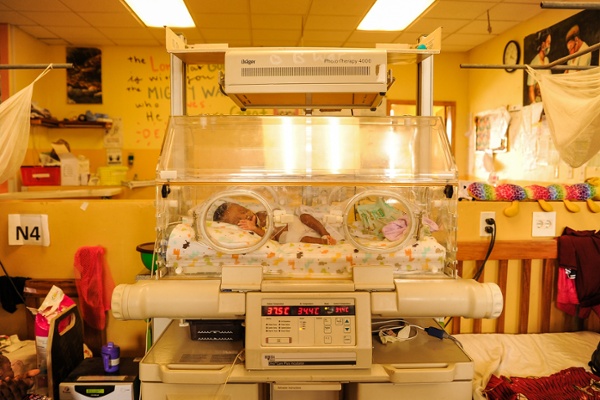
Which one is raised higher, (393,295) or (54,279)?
(393,295)

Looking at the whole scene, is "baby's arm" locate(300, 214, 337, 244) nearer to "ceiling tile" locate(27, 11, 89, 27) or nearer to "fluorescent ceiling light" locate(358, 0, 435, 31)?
"fluorescent ceiling light" locate(358, 0, 435, 31)

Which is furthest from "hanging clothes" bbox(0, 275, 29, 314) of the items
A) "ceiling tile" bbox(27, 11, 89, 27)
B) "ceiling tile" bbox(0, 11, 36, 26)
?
"ceiling tile" bbox(0, 11, 36, 26)

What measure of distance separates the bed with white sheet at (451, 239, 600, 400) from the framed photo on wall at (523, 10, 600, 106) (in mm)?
1385

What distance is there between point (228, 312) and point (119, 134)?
4.51 m

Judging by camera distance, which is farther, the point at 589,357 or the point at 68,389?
the point at 589,357

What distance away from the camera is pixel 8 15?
13.4ft

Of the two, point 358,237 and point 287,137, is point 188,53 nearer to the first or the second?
point 287,137

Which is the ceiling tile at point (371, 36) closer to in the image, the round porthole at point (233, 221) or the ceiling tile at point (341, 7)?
the ceiling tile at point (341, 7)

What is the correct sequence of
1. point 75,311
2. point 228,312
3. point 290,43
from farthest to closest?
point 290,43, point 75,311, point 228,312

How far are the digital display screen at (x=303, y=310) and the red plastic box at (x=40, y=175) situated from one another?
387cm

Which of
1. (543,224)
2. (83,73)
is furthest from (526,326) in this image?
(83,73)

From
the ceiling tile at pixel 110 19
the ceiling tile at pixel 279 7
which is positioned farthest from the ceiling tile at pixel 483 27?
the ceiling tile at pixel 110 19

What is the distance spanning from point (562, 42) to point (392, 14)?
4.56 ft

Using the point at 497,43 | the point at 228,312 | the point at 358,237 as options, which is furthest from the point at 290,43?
the point at 228,312
